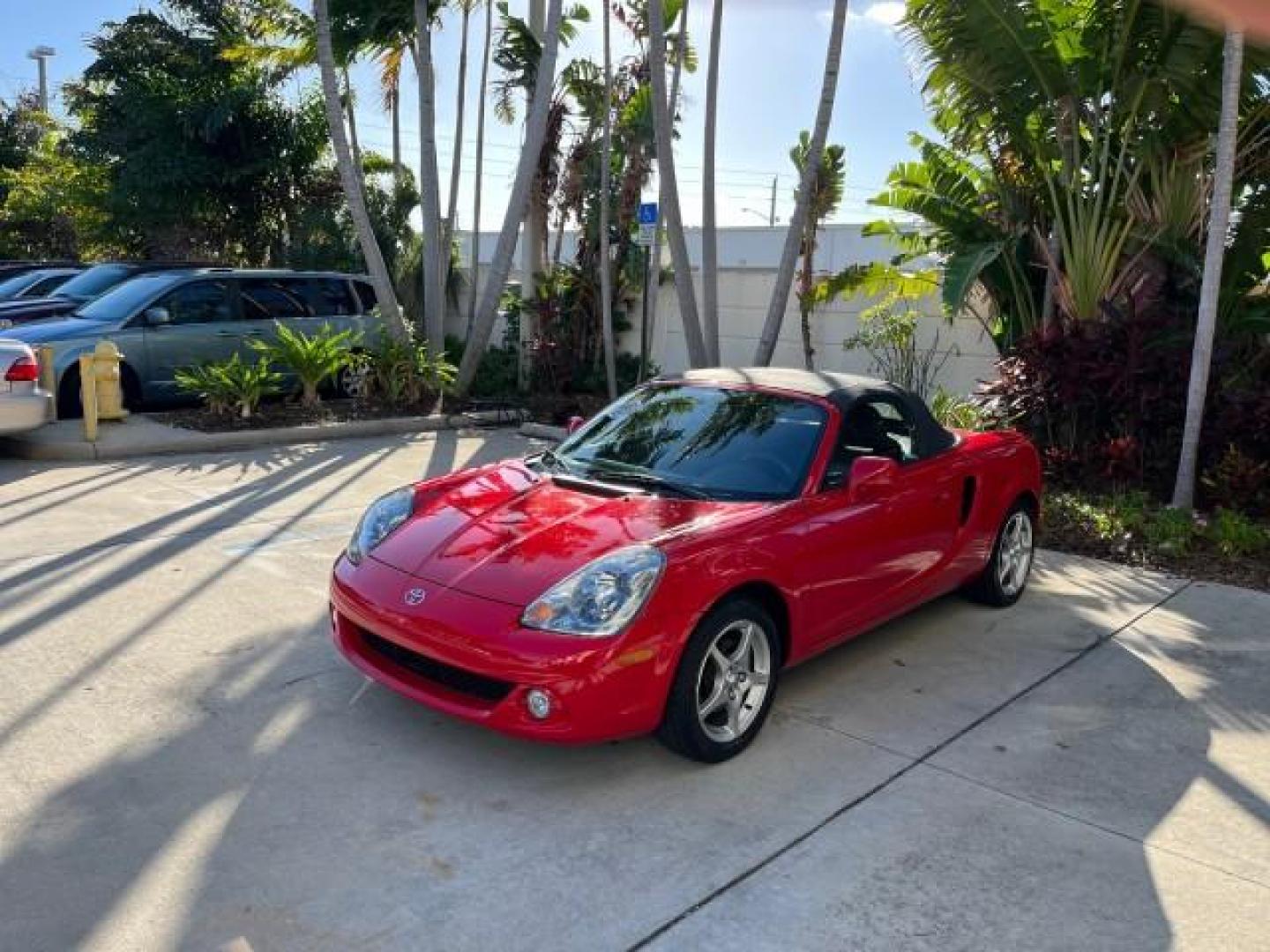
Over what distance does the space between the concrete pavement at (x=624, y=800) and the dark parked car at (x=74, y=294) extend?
800cm

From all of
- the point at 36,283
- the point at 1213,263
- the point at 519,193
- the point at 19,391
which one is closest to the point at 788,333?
the point at 519,193

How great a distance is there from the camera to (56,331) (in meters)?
10.5

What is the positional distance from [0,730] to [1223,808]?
4565 mm

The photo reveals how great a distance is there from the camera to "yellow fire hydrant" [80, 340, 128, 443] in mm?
9344

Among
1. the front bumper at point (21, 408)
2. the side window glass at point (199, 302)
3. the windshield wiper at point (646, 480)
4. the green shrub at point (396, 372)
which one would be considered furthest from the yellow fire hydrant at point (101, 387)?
the windshield wiper at point (646, 480)

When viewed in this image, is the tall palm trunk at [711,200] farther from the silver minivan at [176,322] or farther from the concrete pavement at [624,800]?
the concrete pavement at [624,800]

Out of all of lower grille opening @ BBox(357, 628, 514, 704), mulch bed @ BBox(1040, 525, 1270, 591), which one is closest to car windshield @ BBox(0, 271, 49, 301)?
lower grille opening @ BBox(357, 628, 514, 704)

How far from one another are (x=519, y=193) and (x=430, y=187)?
64.5 inches

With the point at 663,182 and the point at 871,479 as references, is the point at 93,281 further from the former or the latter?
the point at 871,479

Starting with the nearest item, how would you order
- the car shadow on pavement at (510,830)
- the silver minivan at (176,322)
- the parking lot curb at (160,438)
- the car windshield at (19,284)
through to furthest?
the car shadow on pavement at (510,830), the parking lot curb at (160,438), the silver minivan at (176,322), the car windshield at (19,284)

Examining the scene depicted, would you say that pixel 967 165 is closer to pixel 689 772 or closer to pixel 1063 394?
pixel 1063 394

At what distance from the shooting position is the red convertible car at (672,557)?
366cm

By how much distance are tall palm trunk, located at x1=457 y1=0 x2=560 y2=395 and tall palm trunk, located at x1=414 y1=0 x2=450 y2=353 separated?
0.64 m

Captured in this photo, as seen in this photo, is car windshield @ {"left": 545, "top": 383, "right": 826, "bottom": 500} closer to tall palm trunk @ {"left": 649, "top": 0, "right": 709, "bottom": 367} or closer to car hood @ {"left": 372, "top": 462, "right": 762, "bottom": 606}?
car hood @ {"left": 372, "top": 462, "right": 762, "bottom": 606}
